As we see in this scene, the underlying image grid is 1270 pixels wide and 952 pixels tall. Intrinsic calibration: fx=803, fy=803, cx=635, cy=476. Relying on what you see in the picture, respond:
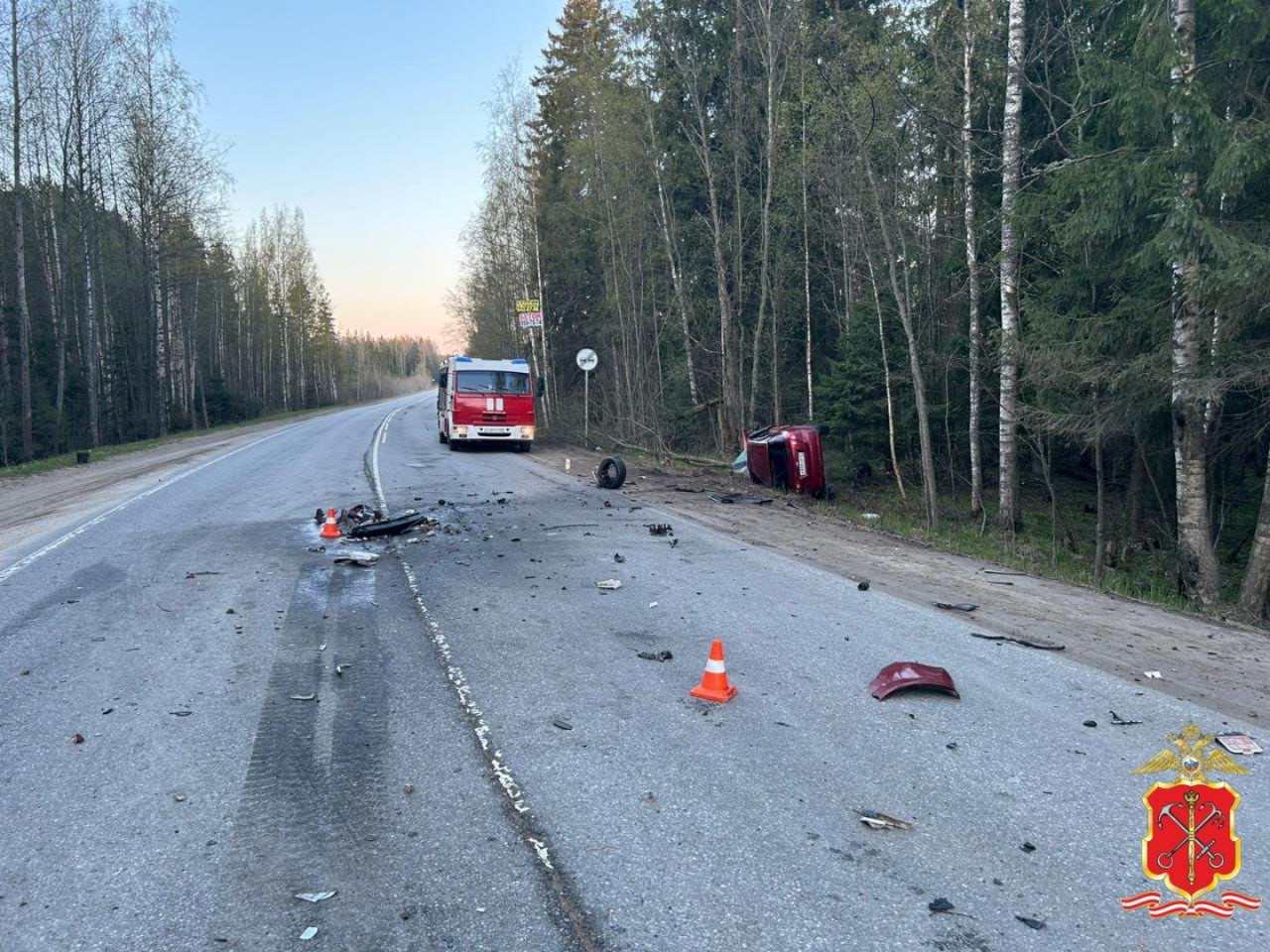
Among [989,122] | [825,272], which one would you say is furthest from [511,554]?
[825,272]

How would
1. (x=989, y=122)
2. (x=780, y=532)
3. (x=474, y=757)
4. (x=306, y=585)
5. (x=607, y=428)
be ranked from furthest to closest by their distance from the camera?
(x=607, y=428)
(x=989, y=122)
(x=780, y=532)
(x=306, y=585)
(x=474, y=757)

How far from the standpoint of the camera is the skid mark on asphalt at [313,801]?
289cm

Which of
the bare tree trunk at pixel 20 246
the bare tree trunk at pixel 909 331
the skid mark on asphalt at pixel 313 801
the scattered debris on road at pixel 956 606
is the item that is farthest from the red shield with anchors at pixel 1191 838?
the bare tree trunk at pixel 20 246

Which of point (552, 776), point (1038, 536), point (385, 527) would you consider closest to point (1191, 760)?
point (552, 776)

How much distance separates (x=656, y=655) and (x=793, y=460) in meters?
10.0

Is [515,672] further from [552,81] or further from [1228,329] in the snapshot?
[552,81]

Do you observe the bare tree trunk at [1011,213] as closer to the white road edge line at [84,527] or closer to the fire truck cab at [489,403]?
the white road edge line at [84,527]

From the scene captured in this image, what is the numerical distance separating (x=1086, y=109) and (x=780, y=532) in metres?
7.82

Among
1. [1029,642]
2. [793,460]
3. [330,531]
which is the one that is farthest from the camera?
[793,460]

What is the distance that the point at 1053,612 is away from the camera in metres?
7.16

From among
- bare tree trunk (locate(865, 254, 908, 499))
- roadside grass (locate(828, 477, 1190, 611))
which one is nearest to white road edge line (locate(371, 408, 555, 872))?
roadside grass (locate(828, 477, 1190, 611))

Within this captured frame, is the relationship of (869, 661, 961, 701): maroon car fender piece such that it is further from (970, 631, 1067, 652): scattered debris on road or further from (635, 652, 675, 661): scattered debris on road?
(635, 652, 675, 661): scattered debris on road

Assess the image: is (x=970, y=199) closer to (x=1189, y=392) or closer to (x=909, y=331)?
(x=909, y=331)

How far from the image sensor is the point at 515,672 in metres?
5.36
